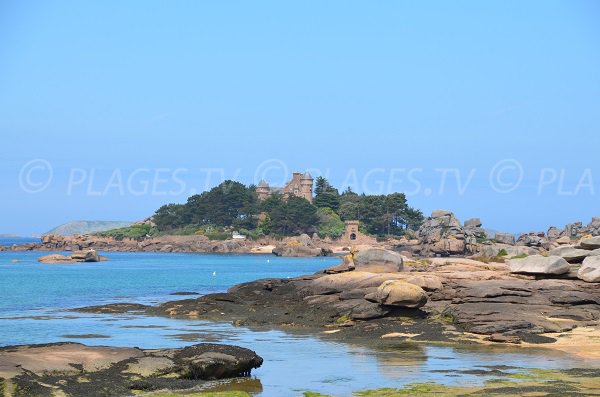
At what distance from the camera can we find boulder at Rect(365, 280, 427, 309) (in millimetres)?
34844

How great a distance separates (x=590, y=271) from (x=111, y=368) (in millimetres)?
24205

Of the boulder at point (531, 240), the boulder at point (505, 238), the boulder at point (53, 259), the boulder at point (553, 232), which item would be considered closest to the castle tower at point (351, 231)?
the boulder at point (553, 232)

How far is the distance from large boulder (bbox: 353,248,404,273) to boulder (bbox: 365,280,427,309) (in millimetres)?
6847

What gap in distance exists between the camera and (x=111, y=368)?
2136cm

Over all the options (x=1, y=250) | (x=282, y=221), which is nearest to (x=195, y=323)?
(x=282, y=221)

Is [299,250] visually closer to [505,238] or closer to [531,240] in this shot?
[505,238]

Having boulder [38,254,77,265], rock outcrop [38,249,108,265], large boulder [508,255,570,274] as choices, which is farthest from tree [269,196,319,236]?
large boulder [508,255,570,274]

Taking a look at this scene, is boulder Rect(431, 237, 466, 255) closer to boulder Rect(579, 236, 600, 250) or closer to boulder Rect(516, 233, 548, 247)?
boulder Rect(516, 233, 548, 247)

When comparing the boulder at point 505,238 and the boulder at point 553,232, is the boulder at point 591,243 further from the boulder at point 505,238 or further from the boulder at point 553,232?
the boulder at point 553,232

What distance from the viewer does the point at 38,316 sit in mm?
43781

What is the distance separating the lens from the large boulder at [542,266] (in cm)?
3875

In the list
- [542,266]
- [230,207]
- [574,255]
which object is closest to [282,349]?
[542,266]

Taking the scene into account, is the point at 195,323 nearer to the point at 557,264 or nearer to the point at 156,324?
the point at 156,324

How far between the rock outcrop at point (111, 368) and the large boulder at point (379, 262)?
18962mm
